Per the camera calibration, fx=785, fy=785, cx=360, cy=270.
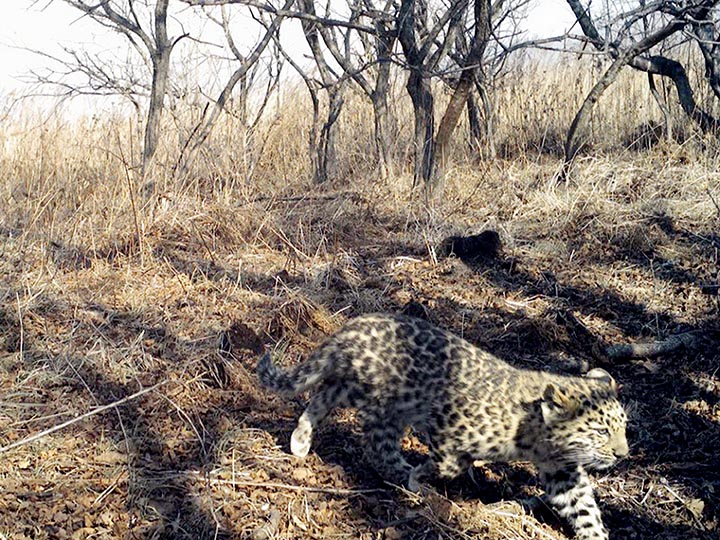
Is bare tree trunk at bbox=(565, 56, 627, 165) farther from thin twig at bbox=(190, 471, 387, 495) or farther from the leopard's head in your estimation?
thin twig at bbox=(190, 471, 387, 495)

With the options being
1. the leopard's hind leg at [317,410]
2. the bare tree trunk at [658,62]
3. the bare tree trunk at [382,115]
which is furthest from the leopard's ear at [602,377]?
the bare tree trunk at [382,115]

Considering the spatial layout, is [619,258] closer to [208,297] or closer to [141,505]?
[208,297]

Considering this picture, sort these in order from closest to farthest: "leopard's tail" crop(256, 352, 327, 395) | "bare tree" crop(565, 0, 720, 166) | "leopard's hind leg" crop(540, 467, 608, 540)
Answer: "leopard's hind leg" crop(540, 467, 608, 540), "leopard's tail" crop(256, 352, 327, 395), "bare tree" crop(565, 0, 720, 166)

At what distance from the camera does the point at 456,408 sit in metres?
4.13

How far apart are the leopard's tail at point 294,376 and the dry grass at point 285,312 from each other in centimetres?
35

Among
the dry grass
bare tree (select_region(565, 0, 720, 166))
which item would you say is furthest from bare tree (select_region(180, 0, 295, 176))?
bare tree (select_region(565, 0, 720, 166))

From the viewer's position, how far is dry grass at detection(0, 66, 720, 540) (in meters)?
4.03

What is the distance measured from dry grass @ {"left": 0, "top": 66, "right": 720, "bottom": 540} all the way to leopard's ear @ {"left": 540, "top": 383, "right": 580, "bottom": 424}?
0.55m

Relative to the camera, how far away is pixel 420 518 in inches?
156

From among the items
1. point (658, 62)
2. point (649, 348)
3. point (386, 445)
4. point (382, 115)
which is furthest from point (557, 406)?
point (658, 62)

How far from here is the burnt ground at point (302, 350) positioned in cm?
397

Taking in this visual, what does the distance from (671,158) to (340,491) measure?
21.5 ft

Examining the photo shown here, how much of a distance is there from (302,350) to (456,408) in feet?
5.79

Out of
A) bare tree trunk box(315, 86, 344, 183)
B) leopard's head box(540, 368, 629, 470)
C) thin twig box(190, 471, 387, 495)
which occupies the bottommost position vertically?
thin twig box(190, 471, 387, 495)
